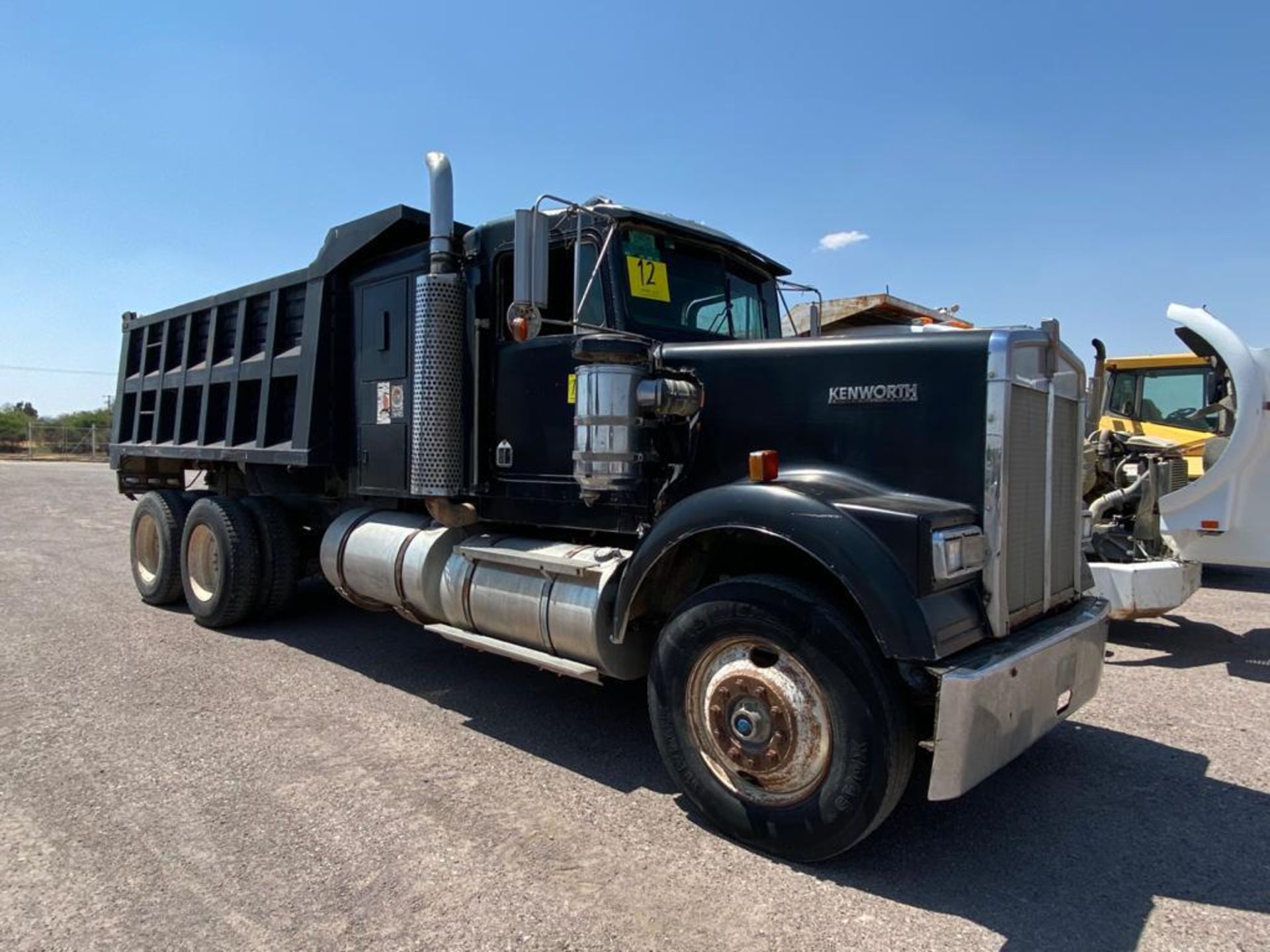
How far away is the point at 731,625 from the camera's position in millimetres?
3246

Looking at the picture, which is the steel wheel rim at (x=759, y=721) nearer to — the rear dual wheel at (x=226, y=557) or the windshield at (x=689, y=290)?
the windshield at (x=689, y=290)

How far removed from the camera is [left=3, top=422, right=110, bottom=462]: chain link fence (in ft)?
153

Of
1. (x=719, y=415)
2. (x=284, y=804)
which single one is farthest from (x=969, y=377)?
(x=284, y=804)

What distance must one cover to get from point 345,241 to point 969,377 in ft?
14.8

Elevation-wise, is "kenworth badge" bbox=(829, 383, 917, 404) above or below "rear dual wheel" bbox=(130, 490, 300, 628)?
above

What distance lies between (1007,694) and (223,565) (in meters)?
6.06

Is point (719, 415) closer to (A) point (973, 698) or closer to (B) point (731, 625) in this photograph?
(B) point (731, 625)

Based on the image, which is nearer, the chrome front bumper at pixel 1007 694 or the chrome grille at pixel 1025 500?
the chrome front bumper at pixel 1007 694

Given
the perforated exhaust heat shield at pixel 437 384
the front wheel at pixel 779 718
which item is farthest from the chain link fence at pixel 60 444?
the front wheel at pixel 779 718

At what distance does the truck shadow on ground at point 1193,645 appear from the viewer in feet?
19.9

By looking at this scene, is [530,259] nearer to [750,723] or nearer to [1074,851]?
[750,723]

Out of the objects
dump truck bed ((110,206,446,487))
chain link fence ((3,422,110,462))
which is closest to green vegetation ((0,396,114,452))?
chain link fence ((3,422,110,462))

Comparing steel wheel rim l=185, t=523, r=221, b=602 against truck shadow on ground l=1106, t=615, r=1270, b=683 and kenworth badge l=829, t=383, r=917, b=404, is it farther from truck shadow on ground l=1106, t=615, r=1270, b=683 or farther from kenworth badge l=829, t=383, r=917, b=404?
truck shadow on ground l=1106, t=615, r=1270, b=683

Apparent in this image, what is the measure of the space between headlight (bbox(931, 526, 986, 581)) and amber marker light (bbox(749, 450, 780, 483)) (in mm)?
755
